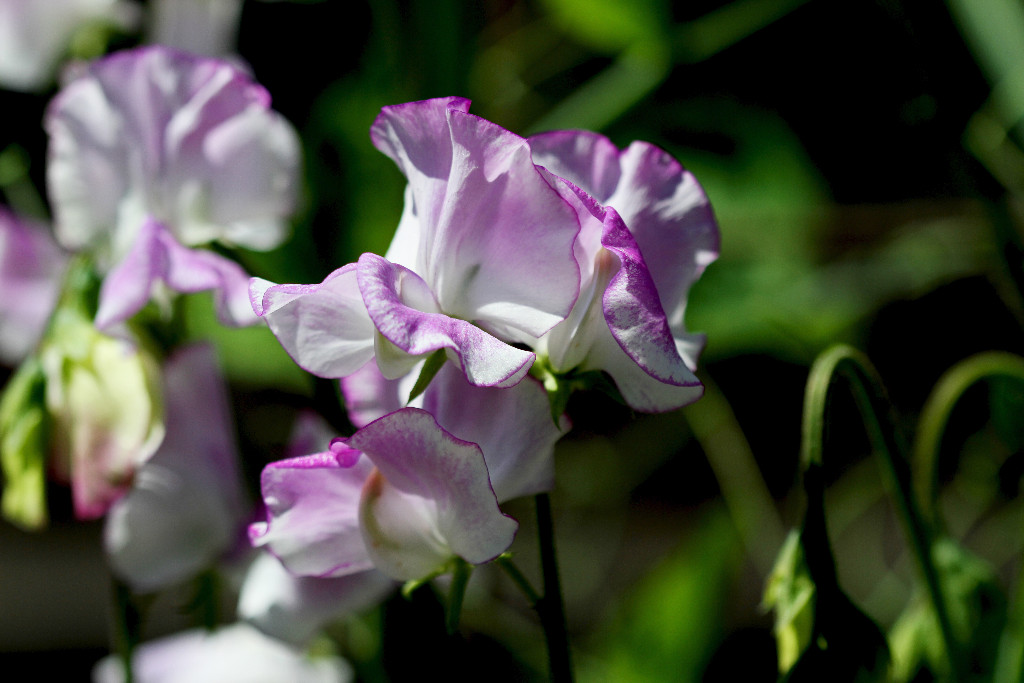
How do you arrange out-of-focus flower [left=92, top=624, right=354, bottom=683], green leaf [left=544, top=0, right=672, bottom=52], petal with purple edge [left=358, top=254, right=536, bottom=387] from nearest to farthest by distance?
petal with purple edge [left=358, top=254, right=536, bottom=387] → out-of-focus flower [left=92, top=624, right=354, bottom=683] → green leaf [left=544, top=0, right=672, bottom=52]

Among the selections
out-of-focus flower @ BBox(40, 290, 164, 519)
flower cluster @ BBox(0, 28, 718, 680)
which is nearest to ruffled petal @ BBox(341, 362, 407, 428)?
flower cluster @ BBox(0, 28, 718, 680)

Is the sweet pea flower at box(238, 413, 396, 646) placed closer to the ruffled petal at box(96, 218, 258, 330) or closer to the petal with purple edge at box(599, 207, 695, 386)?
the ruffled petal at box(96, 218, 258, 330)

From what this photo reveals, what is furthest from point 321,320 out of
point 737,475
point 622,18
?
point 737,475

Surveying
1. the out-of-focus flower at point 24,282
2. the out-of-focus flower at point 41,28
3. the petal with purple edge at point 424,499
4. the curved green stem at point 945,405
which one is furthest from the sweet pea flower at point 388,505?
the out-of-focus flower at point 41,28

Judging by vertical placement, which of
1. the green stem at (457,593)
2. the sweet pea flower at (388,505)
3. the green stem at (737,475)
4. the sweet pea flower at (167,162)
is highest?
the sweet pea flower at (167,162)

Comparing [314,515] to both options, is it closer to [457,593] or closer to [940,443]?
[457,593]

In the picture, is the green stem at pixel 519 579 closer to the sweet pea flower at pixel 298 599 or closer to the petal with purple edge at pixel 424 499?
the petal with purple edge at pixel 424 499

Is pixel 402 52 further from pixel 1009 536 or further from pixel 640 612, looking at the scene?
pixel 1009 536

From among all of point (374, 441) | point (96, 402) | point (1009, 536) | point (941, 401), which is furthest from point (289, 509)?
point (1009, 536)

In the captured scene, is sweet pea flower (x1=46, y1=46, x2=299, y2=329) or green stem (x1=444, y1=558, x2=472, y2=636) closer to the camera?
green stem (x1=444, y1=558, x2=472, y2=636)
